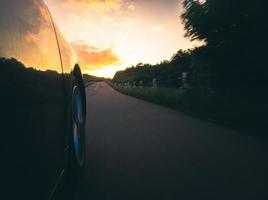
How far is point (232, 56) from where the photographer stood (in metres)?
7.27

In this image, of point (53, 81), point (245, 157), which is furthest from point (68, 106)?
point (245, 157)

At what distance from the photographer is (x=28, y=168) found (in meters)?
1.38

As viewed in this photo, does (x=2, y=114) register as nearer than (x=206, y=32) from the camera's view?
Yes

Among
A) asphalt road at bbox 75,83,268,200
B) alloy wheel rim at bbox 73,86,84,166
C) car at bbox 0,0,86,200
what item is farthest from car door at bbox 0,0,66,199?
asphalt road at bbox 75,83,268,200

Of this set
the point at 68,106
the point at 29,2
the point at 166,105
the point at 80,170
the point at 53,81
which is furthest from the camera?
the point at 166,105

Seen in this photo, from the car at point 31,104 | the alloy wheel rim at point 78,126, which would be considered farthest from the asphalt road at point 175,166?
the car at point 31,104

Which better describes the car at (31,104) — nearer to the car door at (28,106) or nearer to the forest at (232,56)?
the car door at (28,106)

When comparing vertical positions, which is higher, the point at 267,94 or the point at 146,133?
the point at 267,94

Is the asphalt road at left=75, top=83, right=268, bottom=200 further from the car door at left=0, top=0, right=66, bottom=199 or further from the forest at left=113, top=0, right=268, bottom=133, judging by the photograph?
the forest at left=113, top=0, right=268, bottom=133

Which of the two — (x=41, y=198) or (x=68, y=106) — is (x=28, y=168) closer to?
(x=41, y=198)

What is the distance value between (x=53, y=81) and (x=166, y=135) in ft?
12.2

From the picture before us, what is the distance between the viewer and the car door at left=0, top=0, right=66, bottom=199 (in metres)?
1.23

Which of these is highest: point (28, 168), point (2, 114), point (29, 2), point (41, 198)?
point (29, 2)

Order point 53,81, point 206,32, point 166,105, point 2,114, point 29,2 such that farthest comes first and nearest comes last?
point 166,105 → point 206,32 → point 53,81 → point 29,2 → point 2,114
